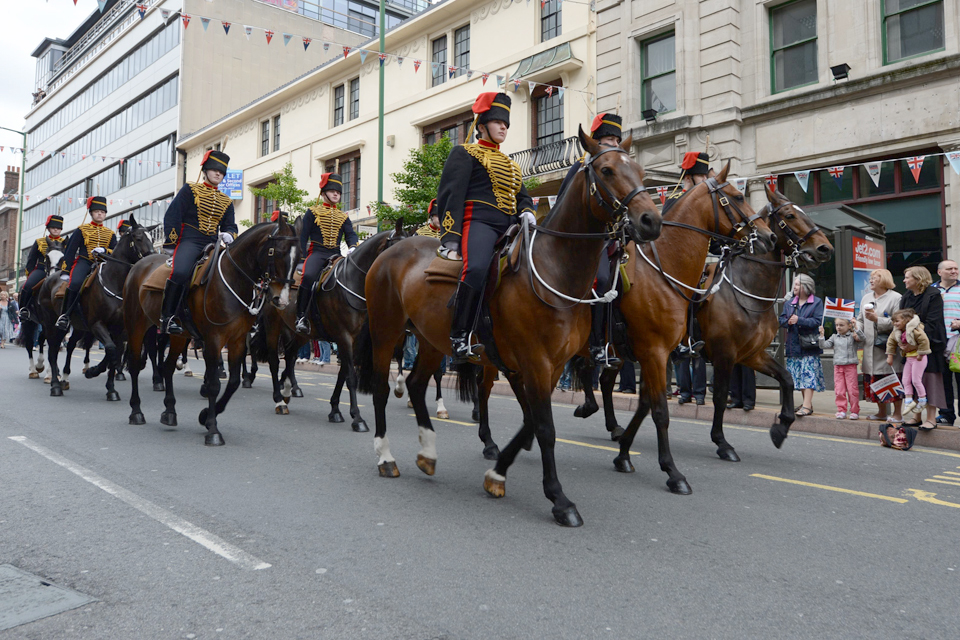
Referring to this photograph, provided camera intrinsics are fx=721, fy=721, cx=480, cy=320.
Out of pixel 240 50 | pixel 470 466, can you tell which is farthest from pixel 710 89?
pixel 240 50

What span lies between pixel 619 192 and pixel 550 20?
769 inches

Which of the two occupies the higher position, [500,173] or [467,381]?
[500,173]

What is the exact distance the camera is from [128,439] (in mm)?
7086

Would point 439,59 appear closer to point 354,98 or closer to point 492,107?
point 354,98

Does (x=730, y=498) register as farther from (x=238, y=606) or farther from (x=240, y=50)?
(x=240, y=50)

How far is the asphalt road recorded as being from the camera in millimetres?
3035

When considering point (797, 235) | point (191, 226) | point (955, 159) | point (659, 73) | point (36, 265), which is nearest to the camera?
point (797, 235)

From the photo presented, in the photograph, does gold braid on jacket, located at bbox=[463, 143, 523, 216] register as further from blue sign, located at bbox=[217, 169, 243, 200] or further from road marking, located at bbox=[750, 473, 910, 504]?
blue sign, located at bbox=[217, 169, 243, 200]

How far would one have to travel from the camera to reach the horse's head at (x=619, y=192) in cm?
407

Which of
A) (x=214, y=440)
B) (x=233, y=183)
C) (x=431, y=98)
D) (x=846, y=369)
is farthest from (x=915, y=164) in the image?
(x=233, y=183)

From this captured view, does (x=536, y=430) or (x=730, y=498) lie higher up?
(x=536, y=430)

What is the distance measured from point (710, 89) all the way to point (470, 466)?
14355mm

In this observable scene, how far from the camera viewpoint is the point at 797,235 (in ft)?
24.2

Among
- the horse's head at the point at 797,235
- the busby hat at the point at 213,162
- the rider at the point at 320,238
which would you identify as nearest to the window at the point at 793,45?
the horse's head at the point at 797,235
